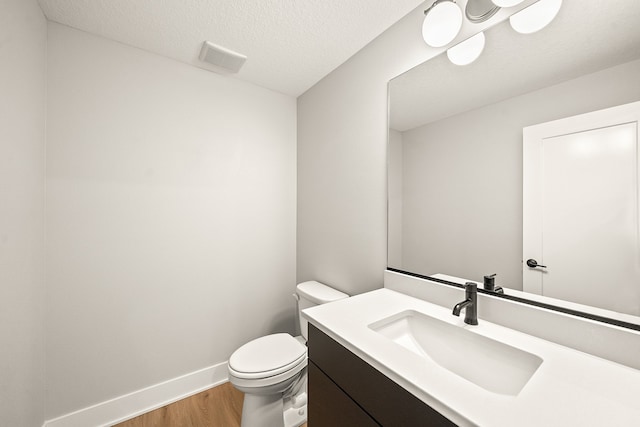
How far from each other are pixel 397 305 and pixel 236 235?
135 centimetres

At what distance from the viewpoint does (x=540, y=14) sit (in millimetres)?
924

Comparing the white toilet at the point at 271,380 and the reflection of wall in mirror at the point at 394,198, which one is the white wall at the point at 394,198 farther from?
the white toilet at the point at 271,380

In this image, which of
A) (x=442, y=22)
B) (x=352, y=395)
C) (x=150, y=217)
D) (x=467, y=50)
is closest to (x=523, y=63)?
(x=467, y=50)

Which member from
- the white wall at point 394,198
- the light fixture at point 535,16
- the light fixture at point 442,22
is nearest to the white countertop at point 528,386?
the white wall at point 394,198

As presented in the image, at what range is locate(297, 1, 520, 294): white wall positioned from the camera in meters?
1.48

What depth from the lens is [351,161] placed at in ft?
5.66

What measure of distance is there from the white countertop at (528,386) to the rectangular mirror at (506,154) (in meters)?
0.19

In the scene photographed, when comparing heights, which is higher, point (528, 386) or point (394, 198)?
point (394, 198)

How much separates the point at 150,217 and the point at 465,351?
189 centimetres

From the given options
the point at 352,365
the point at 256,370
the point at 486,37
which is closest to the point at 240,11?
the point at 486,37

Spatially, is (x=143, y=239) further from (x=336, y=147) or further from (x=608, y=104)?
(x=608, y=104)

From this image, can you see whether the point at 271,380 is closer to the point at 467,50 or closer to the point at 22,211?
the point at 22,211

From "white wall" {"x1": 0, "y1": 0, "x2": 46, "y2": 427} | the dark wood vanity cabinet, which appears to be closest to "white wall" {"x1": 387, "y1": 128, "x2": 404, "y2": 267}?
the dark wood vanity cabinet

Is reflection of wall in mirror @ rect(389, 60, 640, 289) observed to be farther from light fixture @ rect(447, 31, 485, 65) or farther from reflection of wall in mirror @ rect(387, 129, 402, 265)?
light fixture @ rect(447, 31, 485, 65)
